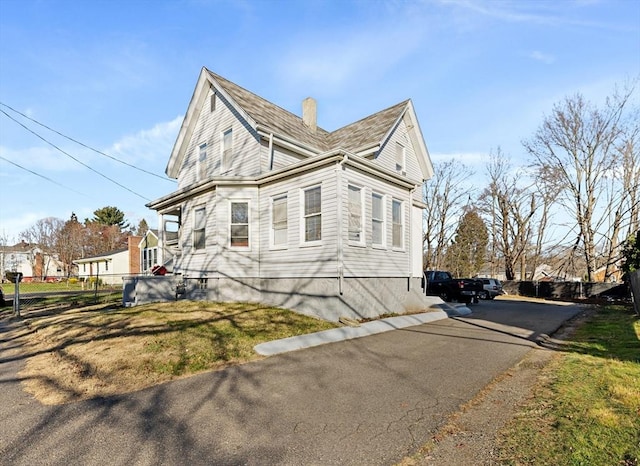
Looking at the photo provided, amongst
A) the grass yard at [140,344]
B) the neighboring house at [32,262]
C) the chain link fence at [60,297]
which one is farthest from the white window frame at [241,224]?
the neighboring house at [32,262]

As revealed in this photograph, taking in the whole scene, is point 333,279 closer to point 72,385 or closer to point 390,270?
point 390,270

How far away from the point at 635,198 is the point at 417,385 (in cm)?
3576

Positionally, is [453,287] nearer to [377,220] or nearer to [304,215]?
[377,220]

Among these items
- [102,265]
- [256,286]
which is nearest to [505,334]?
[256,286]

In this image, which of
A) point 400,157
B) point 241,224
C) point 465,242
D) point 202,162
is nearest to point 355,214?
point 241,224

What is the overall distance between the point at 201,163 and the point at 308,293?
9293 millimetres

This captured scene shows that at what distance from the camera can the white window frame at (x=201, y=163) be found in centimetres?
1709

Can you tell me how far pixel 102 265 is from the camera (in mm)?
45562

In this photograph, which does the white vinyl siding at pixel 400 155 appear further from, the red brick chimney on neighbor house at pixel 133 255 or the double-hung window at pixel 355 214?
the red brick chimney on neighbor house at pixel 133 255

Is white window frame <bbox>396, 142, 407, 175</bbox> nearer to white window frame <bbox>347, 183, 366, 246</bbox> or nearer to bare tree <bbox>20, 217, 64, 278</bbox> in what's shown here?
white window frame <bbox>347, 183, 366, 246</bbox>

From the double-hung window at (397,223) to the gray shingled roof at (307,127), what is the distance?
345 centimetres

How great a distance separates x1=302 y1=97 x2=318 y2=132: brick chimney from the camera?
19.8m

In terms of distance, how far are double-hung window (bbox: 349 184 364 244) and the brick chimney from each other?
8.94 metres

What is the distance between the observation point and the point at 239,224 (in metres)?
13.4
